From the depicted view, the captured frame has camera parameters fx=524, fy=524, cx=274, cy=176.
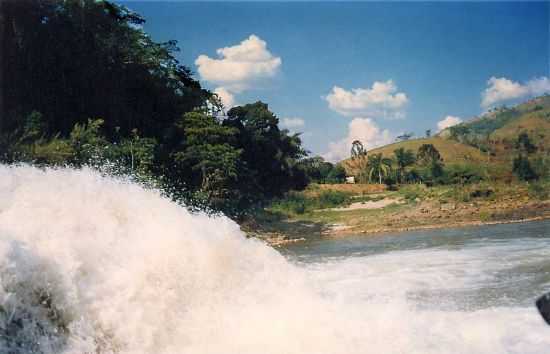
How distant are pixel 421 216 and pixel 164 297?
77.6 ft

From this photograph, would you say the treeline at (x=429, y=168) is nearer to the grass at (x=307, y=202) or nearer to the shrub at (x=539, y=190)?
the shrub at (x=539, y=190)

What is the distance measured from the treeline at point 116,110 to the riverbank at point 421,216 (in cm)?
261

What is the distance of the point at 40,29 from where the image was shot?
21.3m

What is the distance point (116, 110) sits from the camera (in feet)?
82.4

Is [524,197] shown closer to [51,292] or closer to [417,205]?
[417,205]

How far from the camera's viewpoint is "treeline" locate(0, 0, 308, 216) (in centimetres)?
2033

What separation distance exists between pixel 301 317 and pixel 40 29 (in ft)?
65.5

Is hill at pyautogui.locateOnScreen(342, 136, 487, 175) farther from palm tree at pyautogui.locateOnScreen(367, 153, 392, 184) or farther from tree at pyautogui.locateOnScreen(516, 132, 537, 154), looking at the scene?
palm tree at pyautogui.locateOnScreen(367, 153, 392, 184)

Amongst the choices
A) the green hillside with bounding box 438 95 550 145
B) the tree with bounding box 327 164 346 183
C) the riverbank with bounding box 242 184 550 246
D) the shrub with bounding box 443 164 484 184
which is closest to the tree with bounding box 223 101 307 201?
the riverbank with bounding box 242 184 550 246

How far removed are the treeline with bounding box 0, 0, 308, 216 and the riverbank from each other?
261 centimetres

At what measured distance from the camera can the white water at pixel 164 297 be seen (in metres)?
4.45

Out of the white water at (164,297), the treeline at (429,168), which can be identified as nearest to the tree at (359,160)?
the treeline at (429,168)

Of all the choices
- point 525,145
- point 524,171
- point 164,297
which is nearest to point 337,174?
point 525,145

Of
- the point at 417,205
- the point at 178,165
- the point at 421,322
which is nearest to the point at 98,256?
the point at 421,322
